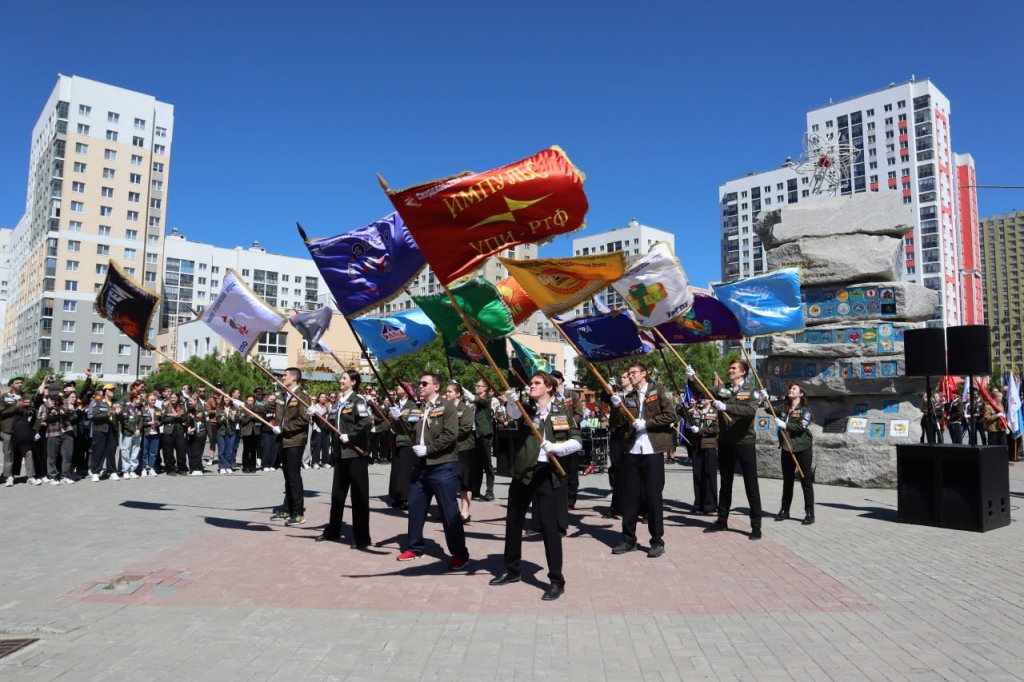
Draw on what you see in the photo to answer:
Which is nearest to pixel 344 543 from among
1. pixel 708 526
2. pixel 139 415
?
pixel 708 526

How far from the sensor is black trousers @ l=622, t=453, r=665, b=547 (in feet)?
25.9

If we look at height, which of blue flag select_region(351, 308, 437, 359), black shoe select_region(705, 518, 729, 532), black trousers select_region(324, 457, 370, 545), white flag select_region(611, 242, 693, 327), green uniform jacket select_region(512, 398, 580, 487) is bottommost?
black shoe select_region(705, 518, 729, 532)

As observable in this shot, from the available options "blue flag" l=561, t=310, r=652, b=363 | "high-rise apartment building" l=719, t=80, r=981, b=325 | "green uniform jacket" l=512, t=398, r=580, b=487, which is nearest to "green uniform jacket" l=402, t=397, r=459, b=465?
"green uniform jacket" l=512, t=398, r=580, b=487

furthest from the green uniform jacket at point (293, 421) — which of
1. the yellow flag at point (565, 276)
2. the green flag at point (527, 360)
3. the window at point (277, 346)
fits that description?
the window at point (277, 346)

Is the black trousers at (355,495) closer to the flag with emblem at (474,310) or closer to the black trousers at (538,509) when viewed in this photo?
the black trousers at (538,509)

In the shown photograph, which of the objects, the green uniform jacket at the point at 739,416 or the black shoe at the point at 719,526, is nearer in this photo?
the green uniform jacket at the point at 739,416

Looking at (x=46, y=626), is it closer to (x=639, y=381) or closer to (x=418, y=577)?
(x=418, y=577)

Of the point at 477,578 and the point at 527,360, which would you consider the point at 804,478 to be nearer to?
the point at 527,360

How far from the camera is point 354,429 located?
825 cm

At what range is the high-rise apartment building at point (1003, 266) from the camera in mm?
150625

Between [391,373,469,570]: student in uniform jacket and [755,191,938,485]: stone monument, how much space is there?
9.54m

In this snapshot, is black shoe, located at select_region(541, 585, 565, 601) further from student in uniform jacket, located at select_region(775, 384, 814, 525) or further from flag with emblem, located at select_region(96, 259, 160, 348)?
flag with emblem, located at select_region(96, 259, 160, 348)

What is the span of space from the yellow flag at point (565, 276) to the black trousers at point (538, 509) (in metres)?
1.98

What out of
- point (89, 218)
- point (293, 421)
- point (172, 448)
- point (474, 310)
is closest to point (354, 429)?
point (293, 421)
